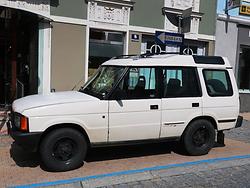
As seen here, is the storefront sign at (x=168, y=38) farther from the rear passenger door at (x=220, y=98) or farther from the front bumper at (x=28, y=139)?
the front bumper at (x=28, y=139)

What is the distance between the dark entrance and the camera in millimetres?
10820

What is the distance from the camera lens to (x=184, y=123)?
6504 millimetres

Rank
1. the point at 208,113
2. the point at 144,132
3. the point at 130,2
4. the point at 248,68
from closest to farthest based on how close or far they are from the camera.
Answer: the point at 144,132 < the point at 208,113 < the point at 130,2 < the point at 248,68

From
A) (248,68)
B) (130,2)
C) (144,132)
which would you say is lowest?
(144,132)

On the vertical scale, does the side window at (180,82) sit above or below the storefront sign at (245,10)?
below

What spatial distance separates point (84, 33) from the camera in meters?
10.8

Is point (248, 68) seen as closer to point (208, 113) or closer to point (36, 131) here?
point (208, 113)

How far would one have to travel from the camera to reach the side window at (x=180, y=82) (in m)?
6.37

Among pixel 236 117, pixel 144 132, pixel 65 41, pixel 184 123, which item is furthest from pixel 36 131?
pixel 65 41

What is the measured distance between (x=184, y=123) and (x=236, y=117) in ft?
4.38

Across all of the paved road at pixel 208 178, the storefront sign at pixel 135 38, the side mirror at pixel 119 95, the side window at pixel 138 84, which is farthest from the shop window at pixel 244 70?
the side mirror at pixel 119 95

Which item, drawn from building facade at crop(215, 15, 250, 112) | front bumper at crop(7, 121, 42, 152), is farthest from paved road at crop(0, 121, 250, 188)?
building facade at crop(215, 15, 250, 112)

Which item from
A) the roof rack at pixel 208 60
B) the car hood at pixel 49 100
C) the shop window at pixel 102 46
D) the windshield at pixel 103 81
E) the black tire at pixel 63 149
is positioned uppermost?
the shop window at pixel 102 46

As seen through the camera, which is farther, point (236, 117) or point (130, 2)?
point (130, 2)
